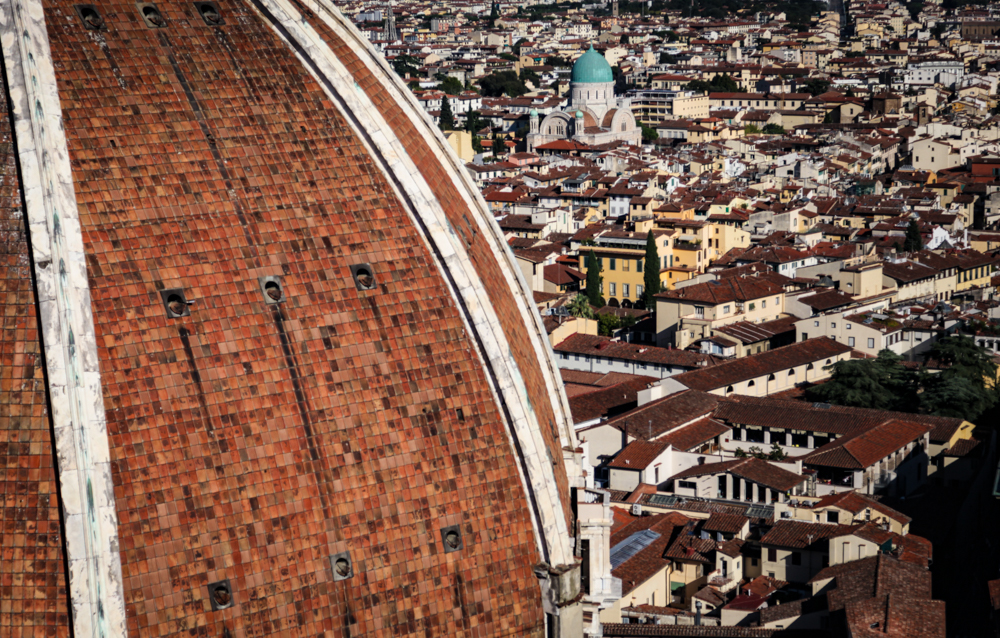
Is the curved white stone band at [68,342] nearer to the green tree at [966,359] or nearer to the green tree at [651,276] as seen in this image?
the green tree at [966,359]

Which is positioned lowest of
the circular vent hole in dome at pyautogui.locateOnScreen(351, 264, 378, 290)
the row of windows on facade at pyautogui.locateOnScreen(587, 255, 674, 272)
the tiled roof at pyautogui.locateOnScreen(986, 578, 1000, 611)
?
the row of windows on facade at pyautogui.locateOnScreen(587, 255, 674, 272)

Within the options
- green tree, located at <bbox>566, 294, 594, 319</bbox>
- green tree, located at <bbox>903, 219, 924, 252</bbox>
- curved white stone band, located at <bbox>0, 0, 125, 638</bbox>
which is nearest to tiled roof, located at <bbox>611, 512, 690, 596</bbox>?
curved white stone band, located at <bbox>0, 0, 125, 638</bbox>

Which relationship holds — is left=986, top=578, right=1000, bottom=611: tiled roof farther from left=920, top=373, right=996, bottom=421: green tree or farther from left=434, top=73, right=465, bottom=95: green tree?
left=434, top=73, right=465, bottom=95: green tree

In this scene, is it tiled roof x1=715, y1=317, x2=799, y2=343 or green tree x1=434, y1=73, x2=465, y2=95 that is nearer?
tiled roof x1=715, y1=317, x2=799, y2=343

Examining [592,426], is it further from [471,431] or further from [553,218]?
[553,218]

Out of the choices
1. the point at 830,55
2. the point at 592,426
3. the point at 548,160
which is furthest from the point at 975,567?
the point at 830,55

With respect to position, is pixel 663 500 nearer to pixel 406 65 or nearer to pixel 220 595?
pixel 220 595
